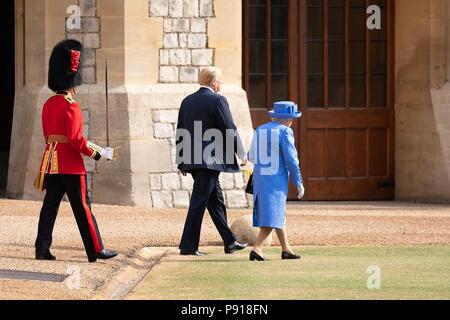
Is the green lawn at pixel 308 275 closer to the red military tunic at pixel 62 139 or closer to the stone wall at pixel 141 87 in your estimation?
the red military tunic at pixel 62 139

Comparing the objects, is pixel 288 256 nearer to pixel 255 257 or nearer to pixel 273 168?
pixel 255 257

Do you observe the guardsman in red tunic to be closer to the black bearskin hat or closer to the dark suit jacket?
the black bearskin hat

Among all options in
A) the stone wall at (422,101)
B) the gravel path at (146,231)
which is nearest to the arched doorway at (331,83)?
the stone wall at (422,101)

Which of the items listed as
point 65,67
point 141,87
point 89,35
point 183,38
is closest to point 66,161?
point 65,67

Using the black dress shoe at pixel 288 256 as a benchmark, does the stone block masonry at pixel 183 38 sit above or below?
above

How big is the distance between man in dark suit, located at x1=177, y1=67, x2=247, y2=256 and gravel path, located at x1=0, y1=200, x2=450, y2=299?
73 centimetres

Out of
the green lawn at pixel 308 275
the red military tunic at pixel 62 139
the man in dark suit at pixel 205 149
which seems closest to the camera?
the green lawn at pixel 308 275

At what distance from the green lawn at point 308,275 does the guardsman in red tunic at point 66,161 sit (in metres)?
0.76

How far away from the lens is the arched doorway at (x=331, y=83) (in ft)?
63.9

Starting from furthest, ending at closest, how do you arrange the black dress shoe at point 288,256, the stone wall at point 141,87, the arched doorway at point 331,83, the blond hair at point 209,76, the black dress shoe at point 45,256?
the arched doorway at point 331,83, the stone wall at point 141,87, the blond hair at point 209,76, the black dress shoe at point 288,256, the black dress shoe at point 45,256

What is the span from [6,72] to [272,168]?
11.8 meters

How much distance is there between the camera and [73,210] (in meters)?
12.3

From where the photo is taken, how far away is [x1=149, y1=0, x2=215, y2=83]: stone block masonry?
18.0 metres

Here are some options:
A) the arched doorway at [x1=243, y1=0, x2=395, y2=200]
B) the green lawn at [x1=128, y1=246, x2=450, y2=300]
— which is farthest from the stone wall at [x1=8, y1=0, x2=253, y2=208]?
the green lawn at [x1=128, y1=246, x2=450, y2=300]
